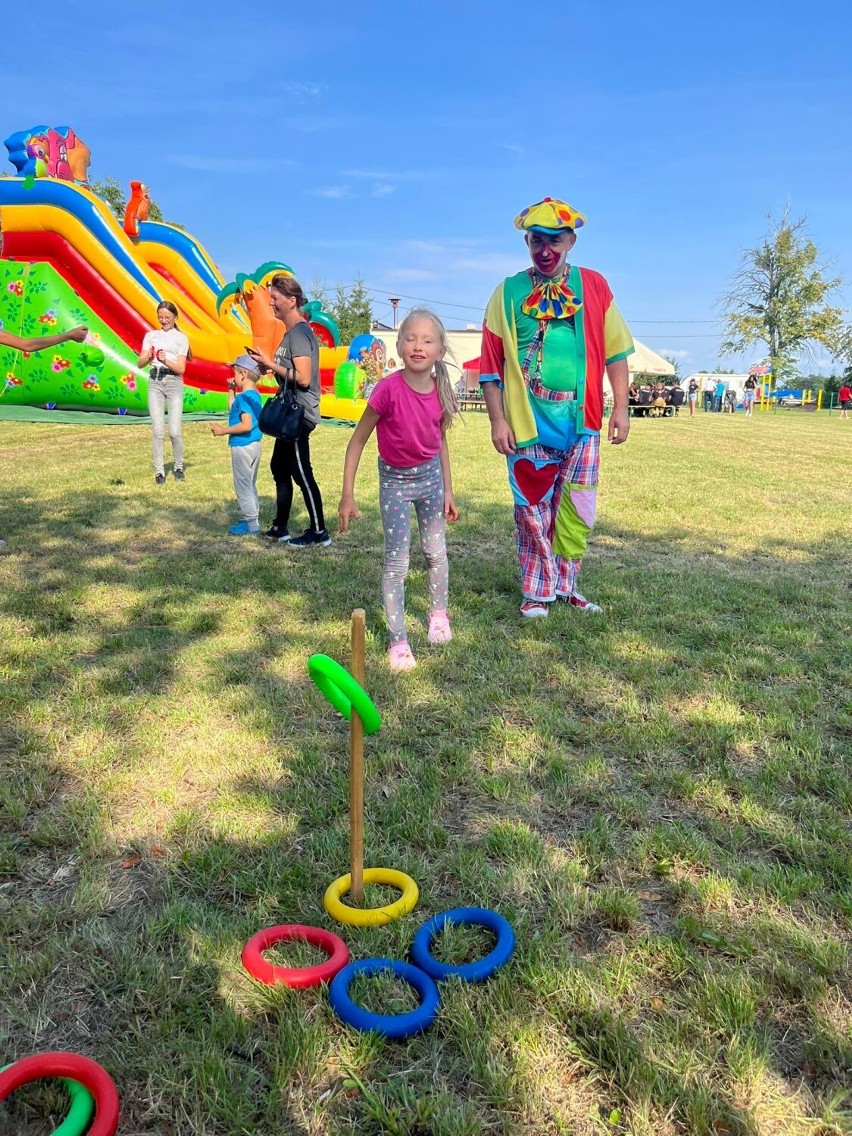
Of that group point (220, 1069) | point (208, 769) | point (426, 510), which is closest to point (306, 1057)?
point (220, 1069)

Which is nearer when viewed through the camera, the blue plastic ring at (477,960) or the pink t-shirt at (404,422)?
the blue plastic ring at (477,960)

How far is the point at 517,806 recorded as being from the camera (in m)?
2.76

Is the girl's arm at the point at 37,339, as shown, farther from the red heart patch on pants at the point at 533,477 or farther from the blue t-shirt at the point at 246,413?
the red heart patch on pants at the point at 533,477

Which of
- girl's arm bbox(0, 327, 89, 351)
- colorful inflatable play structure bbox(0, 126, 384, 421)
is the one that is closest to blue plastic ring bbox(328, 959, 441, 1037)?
girl's arm bbox(0, 327, 89, 351)

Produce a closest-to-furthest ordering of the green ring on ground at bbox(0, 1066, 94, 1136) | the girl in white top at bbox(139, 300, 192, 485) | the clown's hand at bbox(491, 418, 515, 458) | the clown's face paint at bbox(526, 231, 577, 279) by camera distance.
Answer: the green ring on ground at bbox(0, 1066, 94, 1136)
the clown's face paint at bbox(526, 231, 577, 279)
the clown's hand at bbox(491, 418, 515, 458)
the girl in white top at bbox(139, 300, 192, 485)

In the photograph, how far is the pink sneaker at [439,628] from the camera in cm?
433

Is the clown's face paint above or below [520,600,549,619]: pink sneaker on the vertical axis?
above

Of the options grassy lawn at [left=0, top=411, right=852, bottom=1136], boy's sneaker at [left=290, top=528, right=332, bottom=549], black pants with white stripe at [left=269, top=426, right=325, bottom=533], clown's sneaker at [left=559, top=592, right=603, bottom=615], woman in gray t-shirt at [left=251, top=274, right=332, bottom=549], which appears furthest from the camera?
Answer: boy's sneaker at [left=290, top=528, right=332, bottom=549]

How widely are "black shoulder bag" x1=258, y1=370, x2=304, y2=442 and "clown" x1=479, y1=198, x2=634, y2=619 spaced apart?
2.01 m

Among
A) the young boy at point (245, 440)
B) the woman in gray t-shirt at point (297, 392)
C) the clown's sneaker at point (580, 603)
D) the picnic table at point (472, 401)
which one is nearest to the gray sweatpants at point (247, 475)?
the young boy at point (245, 440)

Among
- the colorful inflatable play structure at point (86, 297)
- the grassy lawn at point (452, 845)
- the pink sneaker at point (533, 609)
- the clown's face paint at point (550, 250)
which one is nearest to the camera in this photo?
the grassy lawn at point (452, 845)

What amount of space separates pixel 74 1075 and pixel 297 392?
5.16 meters

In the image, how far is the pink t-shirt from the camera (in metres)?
3.98

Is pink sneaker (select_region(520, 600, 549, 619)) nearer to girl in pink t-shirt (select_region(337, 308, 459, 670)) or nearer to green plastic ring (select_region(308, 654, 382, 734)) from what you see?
girl in pink t-shirt (select_region(337, 308, 459, 670))
